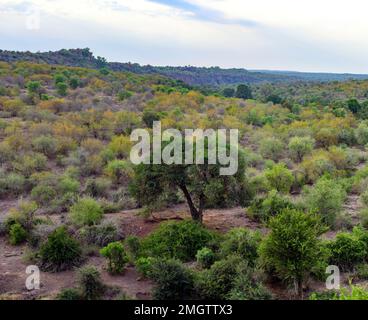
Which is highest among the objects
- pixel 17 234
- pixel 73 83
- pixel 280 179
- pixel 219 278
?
pixel 73 83

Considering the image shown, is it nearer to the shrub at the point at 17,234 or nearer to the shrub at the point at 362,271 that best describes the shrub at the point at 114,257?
the shrub at the point at 17,234

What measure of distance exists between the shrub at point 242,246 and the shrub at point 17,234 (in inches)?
250

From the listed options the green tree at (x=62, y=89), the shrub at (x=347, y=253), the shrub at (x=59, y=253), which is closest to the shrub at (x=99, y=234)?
the shrub at (x=59, y=253)

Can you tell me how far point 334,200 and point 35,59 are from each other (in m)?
63.6

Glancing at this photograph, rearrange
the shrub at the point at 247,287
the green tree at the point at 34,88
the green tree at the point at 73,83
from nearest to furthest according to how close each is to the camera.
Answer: the shrub at the point at 247,287
the green tree at the point at 34,88
the green tree at the point at 73,83

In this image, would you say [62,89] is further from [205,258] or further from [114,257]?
[205,258]

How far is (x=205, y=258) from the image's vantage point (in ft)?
39.0

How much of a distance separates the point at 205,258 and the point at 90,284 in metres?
3.11

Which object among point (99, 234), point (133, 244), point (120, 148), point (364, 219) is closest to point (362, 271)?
point (364, 219)

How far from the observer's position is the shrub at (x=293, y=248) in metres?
10.2

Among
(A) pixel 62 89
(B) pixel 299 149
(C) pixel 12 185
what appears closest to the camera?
(C) pixel 12 185

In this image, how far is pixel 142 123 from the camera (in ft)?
97.2

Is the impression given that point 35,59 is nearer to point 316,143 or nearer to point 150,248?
point 316,143
